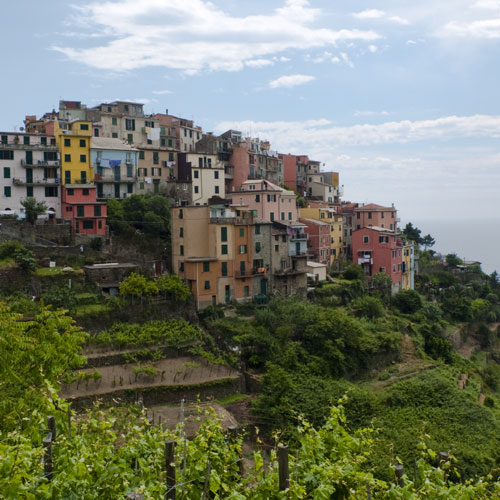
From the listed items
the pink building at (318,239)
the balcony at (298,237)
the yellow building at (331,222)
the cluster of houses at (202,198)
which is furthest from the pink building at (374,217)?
the balcony at (298,237)

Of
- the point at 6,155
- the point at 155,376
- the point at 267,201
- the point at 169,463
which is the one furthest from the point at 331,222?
the point at 169,463

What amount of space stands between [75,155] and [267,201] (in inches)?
646

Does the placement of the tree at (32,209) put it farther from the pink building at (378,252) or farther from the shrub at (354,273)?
the pink building at (378,252)

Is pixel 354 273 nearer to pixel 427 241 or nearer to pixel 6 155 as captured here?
pixel 427 241

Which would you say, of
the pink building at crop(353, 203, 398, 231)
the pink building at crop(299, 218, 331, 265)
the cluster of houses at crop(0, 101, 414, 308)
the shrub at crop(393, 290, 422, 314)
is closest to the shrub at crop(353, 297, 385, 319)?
the cluster of houses at crop(0, 101, 414, 308)

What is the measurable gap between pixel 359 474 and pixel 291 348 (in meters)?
25.8

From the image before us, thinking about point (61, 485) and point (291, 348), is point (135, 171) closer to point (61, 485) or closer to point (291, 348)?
point (291, 348)

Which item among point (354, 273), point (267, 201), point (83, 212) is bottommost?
point (354, 273)

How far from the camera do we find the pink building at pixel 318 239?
50844mm

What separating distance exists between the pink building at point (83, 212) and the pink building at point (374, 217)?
92.8 feet

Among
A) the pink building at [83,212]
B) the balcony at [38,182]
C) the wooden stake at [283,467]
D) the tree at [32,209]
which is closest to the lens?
the wooden stake at [283,467]

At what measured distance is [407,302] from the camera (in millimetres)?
48438

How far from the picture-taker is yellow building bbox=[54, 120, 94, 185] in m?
44.0

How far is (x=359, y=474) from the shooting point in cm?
745
